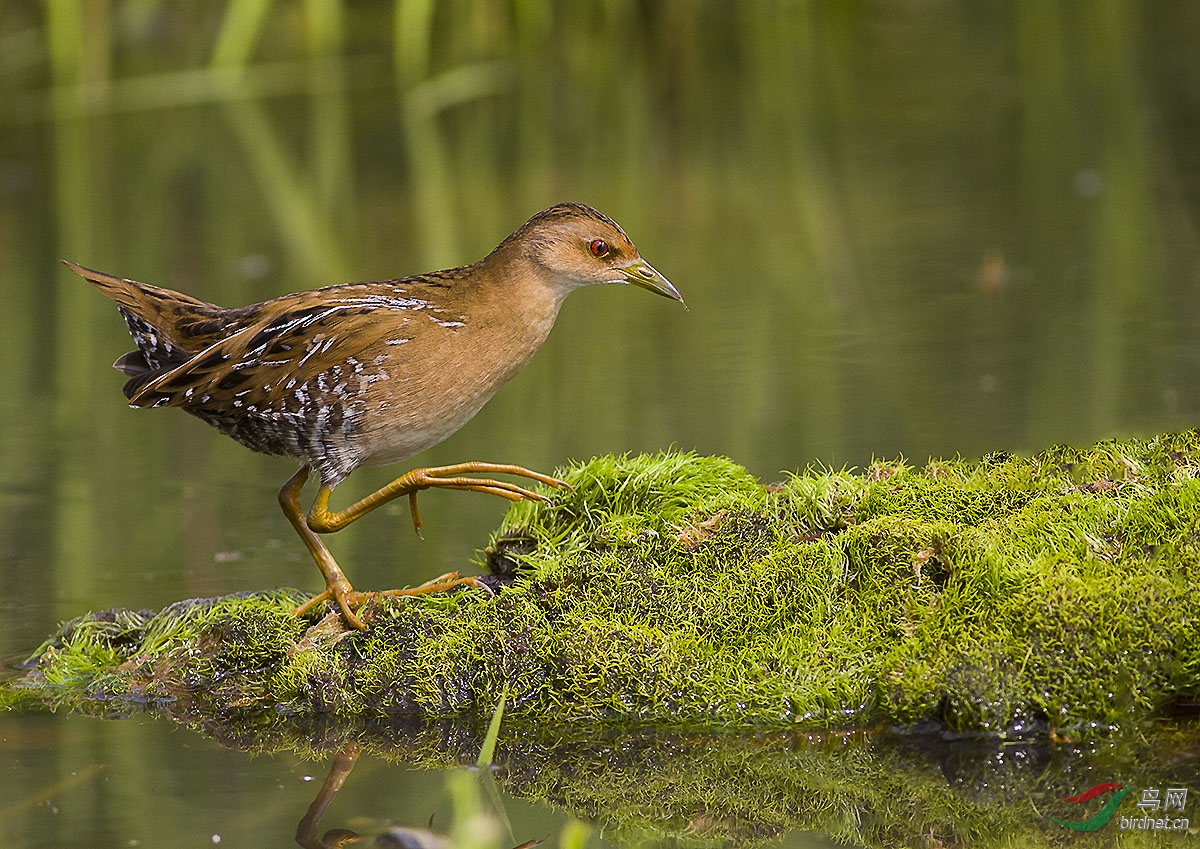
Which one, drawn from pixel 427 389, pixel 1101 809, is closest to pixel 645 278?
pixel 427 389

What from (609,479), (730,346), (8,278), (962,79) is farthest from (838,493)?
(962,79)

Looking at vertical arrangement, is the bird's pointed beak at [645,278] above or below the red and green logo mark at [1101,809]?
above

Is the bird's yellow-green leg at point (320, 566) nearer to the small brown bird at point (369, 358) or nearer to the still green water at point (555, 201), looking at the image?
the small brown bird at point (369, 358)

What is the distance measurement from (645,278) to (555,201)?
6.07 meters

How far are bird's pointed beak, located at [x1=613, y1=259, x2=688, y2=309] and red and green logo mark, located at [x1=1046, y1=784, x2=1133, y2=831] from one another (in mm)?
2156

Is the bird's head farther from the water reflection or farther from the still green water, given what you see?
the water reflection

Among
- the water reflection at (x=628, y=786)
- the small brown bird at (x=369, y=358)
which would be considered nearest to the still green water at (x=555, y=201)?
the water reflection at (x=628, y=786)

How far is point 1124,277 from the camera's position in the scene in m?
9.09

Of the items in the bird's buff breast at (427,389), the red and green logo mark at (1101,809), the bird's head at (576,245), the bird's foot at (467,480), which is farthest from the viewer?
the bird's head at (576,245)

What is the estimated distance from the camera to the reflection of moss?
4094mm

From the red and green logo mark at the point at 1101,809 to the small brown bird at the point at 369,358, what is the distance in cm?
175

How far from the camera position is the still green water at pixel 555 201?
5.86 meters

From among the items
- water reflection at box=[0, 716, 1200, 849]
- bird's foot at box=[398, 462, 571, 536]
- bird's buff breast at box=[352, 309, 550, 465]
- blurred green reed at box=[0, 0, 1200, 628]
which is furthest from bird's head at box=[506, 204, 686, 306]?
water reflection at box=[0, 716, 1200, 849]

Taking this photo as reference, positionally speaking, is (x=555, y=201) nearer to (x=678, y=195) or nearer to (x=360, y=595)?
(x=678, y=195)
